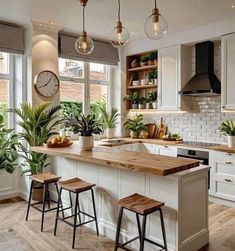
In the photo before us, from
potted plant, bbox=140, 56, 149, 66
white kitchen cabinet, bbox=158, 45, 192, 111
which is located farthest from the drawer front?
potted plant, bbox=140, 56, 149, 66

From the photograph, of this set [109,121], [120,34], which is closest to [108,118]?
[109,121]

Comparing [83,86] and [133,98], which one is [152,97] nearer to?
[133,98]

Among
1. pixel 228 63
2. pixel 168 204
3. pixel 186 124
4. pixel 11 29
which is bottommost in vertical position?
pixel 168 204

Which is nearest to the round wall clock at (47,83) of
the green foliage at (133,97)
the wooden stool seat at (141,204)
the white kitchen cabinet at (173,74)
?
the green foliage at (133,97)

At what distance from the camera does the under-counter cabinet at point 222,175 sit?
14.0 ft

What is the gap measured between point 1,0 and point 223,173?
405 centimetres

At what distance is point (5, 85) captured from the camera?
4.89 metres

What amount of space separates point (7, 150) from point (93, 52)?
253 centimetres

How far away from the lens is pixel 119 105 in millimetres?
6273

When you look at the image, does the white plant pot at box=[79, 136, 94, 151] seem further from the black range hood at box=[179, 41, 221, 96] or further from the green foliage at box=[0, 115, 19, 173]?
the black range hood at box=[179, 41, 221, 96]

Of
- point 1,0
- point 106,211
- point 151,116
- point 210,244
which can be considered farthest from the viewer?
point 151,116

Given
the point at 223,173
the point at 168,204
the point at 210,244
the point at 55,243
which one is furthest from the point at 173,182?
the point at 223,173

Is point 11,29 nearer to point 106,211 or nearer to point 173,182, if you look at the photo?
Answer: point 106,211

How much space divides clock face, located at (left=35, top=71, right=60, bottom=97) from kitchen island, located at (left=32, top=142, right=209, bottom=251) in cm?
165
